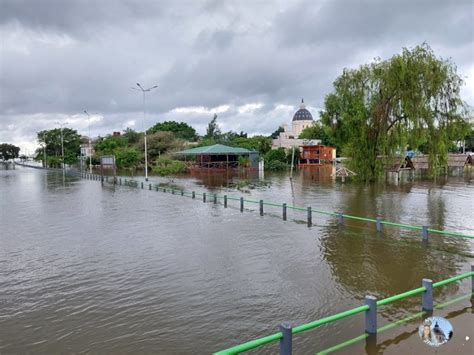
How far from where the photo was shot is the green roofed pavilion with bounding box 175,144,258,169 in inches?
2322

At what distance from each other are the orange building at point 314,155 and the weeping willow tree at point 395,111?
37.5 m

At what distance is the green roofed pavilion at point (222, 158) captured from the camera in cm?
5898

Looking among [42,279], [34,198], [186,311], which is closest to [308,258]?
[186,311]

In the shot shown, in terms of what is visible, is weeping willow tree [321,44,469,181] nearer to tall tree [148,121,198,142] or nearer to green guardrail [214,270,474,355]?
green guardrail [214,270,474,355]

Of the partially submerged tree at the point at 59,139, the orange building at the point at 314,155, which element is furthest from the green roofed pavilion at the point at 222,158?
the partially submerged tree at the point at 59,139

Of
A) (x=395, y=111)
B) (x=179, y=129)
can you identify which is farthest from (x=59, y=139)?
(x=395, y=111)

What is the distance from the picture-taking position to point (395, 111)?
27.3 m

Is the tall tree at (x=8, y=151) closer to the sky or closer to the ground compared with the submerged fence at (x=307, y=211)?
closer to the sky

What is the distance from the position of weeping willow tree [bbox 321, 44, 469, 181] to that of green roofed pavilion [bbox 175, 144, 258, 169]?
28851 millimetres

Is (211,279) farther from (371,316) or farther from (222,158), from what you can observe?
(222,158)

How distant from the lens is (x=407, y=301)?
7.75 m

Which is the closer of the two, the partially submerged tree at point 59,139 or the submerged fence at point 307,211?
the submerged fence at point 307,211

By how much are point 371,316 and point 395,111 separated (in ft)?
78.1

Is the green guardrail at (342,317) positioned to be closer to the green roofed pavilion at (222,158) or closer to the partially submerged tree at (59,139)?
the green roofed pavilion at (222,158)
